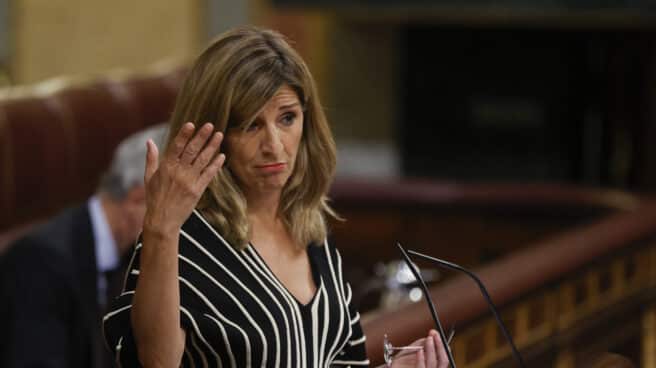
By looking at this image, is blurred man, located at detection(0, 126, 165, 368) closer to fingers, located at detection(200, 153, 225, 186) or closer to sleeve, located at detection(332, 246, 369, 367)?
sleeve, located at detection(332, 246, 369, 367)

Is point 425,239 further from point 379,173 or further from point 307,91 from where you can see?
point 307,91

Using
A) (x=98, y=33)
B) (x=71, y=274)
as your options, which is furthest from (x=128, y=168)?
(x=98, y=33)

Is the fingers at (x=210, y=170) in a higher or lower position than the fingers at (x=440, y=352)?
higher

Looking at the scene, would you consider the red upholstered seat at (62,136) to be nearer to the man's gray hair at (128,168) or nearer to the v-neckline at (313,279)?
the man's gray hair at (128,168)

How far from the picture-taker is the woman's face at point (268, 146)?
121cm

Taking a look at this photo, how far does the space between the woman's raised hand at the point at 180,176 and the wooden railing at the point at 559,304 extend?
65 centimetres

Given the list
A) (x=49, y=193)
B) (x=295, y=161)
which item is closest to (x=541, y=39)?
(x=49, y=193)

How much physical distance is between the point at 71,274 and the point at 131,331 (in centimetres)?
115

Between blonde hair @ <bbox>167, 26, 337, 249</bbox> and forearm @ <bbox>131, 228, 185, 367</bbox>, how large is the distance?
114mm

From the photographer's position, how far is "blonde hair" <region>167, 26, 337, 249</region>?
1.19m

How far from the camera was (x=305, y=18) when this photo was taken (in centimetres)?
587

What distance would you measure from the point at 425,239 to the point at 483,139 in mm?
1656

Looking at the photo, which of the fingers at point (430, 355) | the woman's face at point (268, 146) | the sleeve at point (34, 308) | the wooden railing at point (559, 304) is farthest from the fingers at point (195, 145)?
the sleeve at point (34, 308)

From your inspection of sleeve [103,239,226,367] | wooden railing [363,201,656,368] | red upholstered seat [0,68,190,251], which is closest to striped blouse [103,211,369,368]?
sleeve [103,239,226,367]
